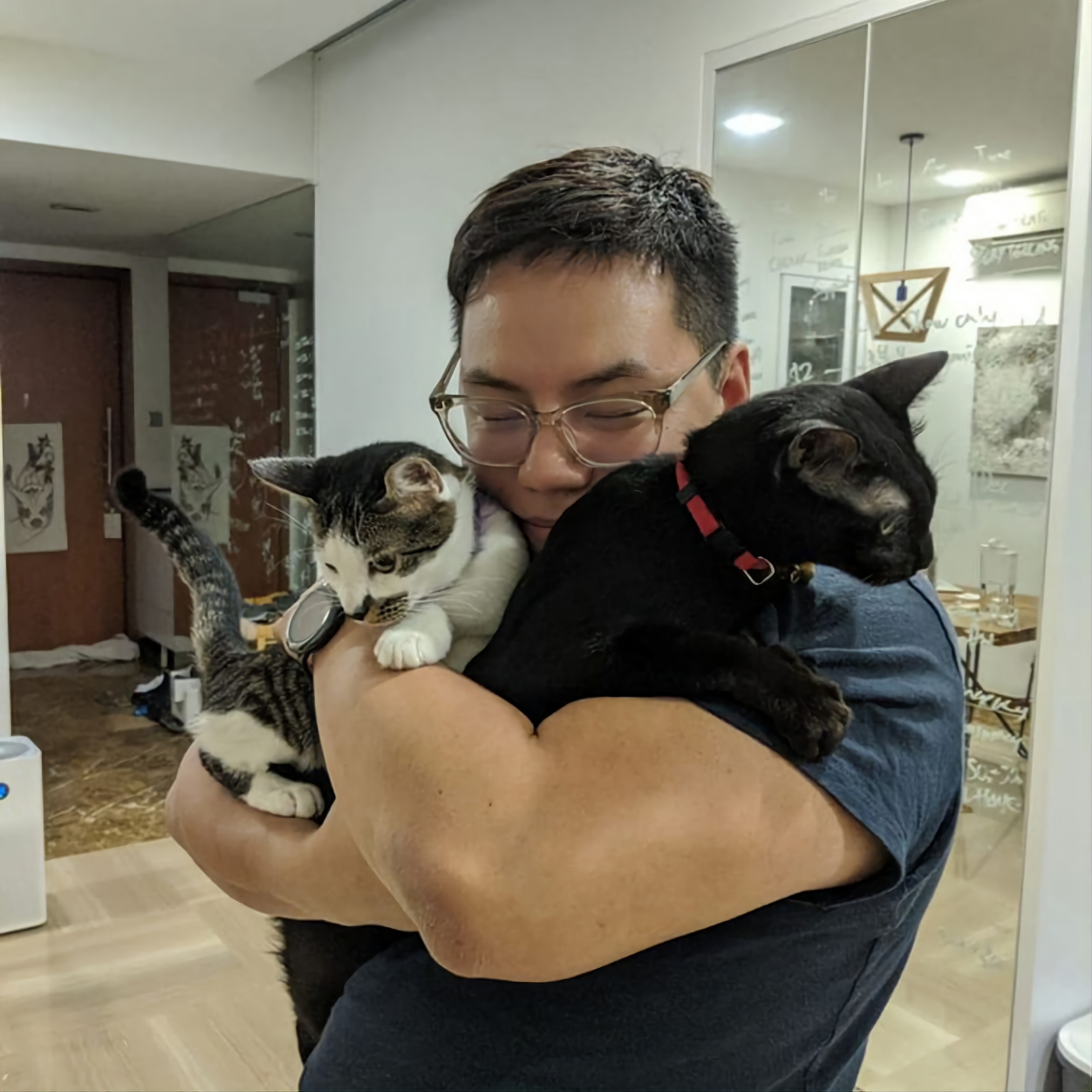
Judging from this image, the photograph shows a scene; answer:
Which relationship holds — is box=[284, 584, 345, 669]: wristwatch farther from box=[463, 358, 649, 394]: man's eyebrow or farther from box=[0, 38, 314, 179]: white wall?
box=[0, 38, 314, 179]: white wall

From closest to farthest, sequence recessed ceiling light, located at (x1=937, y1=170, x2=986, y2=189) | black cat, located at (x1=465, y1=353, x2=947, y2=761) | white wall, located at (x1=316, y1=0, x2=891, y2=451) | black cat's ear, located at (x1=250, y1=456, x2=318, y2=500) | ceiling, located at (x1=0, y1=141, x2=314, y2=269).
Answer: black cat, located at (x1=465, y1=353, x2=947, y2=761), black cat's ear, located at (x1=250, y1=456, x2=318, y2=500), recessed ceiling light, located at (x1=937, y1=170, x2=986, y2=189), white wall, located at (x1=316, y1=0, x2=891, y2=451), ceiling, located at (x1=0, y1=141, x2=314, y2=269)

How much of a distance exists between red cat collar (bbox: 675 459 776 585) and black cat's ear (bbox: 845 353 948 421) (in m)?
0.16

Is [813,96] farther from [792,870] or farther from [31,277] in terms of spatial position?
[31,277]

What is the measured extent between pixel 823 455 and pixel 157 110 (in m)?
3.23

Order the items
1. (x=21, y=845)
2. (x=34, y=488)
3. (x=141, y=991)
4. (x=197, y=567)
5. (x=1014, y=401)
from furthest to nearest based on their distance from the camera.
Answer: (x=34, y=488), (x=21, y=845), (x=141, y=991), (x=1014, y=401), (x=197, y=567)

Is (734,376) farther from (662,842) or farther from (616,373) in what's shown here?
(662,842)

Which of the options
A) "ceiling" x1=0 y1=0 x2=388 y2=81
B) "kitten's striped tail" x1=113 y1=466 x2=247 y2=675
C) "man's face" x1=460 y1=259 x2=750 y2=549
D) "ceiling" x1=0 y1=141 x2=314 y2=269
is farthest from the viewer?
"ceiling" x1=0 y1=141 x2=314 y2=269

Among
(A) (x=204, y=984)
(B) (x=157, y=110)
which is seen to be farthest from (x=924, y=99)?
(A) (x=204, y=984)

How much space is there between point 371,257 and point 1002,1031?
274 cm

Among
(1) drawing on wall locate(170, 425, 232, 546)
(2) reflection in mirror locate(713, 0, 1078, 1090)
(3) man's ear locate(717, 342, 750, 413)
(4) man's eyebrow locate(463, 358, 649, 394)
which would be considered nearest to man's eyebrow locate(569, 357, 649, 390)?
(4) man's eyebrow locate(463, 358, 649, 394)

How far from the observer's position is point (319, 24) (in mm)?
2852

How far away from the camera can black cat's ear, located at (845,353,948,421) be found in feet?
2.81

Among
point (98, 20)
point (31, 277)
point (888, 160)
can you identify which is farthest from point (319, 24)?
point (31, 277)

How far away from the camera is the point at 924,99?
187 centimetres
